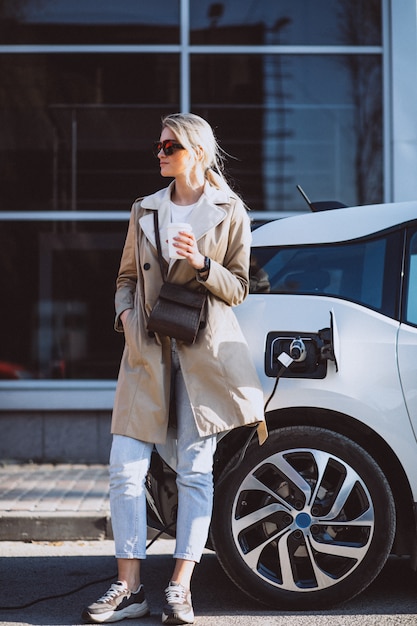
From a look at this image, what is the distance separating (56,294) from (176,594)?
18.2ft

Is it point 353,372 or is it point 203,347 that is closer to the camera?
point 203,347

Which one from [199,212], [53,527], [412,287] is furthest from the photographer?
[53,527]

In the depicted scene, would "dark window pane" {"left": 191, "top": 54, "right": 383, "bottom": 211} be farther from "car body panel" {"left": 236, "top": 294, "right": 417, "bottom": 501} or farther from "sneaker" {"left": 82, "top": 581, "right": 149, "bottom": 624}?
"sneaker" {"left": 82, "top": 581, "right": 149, "bottom": 624}

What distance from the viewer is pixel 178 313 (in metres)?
3.83

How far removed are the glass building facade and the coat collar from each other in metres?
5.01

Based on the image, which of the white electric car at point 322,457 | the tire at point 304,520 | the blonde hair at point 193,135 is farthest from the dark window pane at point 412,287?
the blonde hair at point 193,135

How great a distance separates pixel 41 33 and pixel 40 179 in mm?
1377

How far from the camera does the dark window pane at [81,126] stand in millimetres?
9102

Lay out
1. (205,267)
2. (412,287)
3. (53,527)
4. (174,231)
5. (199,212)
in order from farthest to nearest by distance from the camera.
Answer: (53,527) < (412,287) < (199,212) < (205,267) < (174,231)

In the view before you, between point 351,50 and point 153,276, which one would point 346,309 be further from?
point 351,50

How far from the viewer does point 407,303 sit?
4.11 metres

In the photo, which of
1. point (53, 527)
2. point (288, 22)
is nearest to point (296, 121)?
point (288, 22)

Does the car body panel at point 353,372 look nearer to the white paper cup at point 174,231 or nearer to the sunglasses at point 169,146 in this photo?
the white paper cup at point 174,231

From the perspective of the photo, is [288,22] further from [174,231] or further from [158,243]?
[174,231]
